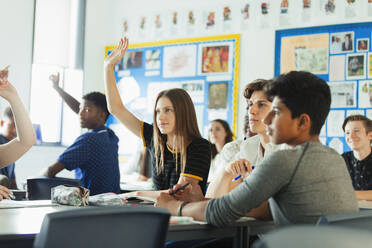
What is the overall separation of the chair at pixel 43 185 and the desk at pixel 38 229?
101cm

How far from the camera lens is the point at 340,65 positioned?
5289 mm

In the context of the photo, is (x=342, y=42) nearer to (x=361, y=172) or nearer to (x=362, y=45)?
(x=362, y=45)

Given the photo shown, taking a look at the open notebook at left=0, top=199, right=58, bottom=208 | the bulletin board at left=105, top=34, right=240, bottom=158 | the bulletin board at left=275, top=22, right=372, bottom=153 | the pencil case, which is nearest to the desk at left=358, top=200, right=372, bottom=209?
the pencil case

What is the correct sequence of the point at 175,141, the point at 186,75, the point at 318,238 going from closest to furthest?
the point at 318,238 → the point at 175,141 → the point at 186,75

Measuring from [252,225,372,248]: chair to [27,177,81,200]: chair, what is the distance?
2225 mm

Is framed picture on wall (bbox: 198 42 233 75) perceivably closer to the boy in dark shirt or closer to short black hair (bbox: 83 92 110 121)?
short black hair (bbox: 83 92 110 121)

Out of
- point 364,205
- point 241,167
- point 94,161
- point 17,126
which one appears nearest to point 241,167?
point 241,167

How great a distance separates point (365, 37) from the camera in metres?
5.20

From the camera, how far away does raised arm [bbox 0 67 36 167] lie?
2.64 meters

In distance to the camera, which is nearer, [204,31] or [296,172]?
[296,172]

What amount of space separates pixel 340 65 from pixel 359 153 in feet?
5.72

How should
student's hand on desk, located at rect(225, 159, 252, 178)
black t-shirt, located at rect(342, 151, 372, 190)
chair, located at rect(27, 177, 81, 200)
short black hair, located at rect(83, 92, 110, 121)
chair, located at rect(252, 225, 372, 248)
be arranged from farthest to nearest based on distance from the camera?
short black hair, located at rect(83, 92, 110, 121) → black t-shirt, located at rect(342, 151, 372, 190) → chair, located at rect(27, 177, 81, 200) → student's hand on desk, located at rect(225, 159, 252, 178) → chair, located at rect(252, 225, 372, 248)

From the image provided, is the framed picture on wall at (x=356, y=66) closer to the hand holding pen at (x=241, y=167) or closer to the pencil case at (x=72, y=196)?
the hand holding pen at (x=241, y=167)

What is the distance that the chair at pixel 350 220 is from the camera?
1.43m
